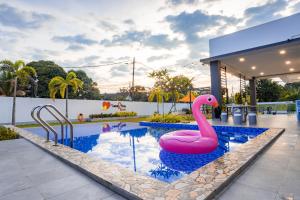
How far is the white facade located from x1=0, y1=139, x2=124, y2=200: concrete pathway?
11372mm

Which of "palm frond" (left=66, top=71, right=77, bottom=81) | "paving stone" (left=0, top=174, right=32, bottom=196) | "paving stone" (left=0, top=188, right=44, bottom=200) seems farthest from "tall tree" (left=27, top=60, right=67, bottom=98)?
"paving stone" (left=0, top=188, right=44, bottom=200)

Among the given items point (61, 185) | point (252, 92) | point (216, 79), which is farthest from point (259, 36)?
point (61, 185)

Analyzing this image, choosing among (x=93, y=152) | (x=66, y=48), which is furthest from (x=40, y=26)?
(x=93, y=152)

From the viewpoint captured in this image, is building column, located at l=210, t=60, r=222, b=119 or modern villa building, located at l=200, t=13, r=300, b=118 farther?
building column, located at l=210, t=60, r=222, b=119

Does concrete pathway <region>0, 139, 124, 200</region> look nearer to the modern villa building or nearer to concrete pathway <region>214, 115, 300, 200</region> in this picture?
concrete pathway <region>214, 115, 300, 200</region>

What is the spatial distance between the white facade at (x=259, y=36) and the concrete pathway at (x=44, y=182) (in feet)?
37.3

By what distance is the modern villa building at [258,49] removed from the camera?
9713 millimetres

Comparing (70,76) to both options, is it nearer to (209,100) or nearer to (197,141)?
(209,100)

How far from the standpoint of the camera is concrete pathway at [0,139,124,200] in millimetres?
2518

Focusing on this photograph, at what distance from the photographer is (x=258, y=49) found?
9625 millimetres

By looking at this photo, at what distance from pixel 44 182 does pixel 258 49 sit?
35.4 ft

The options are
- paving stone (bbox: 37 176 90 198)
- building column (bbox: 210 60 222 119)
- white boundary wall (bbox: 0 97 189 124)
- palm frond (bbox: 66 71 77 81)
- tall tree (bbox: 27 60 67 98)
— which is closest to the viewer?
paving stone (bbox: 37 176 90 198)

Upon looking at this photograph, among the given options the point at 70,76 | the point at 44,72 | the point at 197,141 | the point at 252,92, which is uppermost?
the point at 44,72

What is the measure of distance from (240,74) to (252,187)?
1567cm
